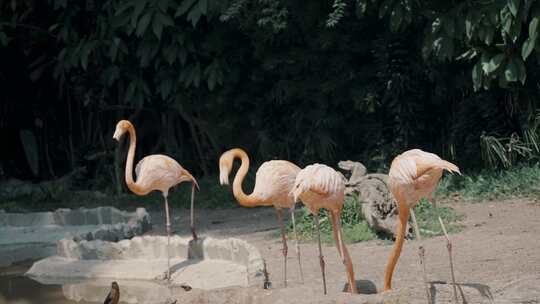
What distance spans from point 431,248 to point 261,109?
15.3 feet

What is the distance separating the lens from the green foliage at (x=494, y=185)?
27.6ft

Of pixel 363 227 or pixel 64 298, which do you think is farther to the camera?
pixel 363 227

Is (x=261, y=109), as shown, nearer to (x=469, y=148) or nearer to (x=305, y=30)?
(x=305, y=30)

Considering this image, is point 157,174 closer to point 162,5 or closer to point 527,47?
point 527,47

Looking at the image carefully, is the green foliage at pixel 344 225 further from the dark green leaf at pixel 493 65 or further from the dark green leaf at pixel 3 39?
the dark green leaf at pixel 3 39

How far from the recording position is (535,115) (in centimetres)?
901

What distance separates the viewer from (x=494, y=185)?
862 cm

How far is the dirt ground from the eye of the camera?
4.95 meters

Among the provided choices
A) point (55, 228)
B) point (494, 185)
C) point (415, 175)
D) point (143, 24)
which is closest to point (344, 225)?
point (494, 185)

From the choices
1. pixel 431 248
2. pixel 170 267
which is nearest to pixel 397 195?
pixel 431 248

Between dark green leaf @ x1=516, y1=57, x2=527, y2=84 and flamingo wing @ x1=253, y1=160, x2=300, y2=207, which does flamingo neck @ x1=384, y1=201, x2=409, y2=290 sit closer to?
flamingo wing @ x1=253, y1=160, x2=300, y2=207

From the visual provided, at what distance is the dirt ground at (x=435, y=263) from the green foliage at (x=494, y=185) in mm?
189

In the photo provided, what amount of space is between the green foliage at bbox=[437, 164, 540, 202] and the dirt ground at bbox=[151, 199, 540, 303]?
0.62ft

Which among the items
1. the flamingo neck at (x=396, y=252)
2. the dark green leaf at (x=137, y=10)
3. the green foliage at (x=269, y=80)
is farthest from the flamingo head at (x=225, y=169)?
the dark green leaf at (x=137, y=10)
